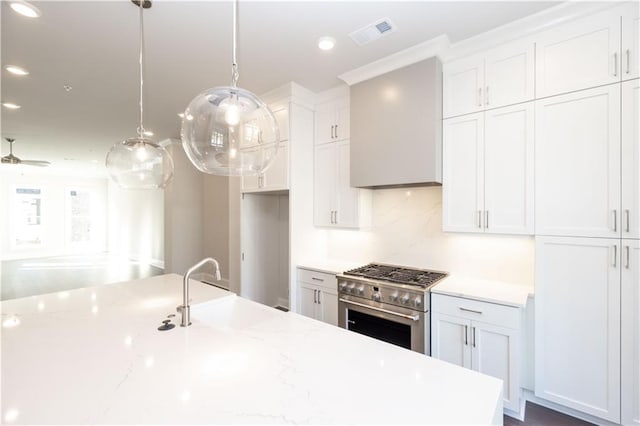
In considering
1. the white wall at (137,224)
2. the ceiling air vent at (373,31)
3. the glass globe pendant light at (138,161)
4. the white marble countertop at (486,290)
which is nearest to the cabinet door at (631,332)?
the white marble countertop at (486,290)

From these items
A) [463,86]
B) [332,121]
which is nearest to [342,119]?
[332,121]

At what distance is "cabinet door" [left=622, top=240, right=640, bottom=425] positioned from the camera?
176 cm

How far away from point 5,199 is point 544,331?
43.9ft

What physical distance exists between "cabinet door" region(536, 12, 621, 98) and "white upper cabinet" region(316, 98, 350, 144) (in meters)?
1.73

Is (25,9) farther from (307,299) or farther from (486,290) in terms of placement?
(486,290)

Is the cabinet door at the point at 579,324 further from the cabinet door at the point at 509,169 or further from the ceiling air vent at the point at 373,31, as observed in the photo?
the ceiling air vent at the point at 373,31

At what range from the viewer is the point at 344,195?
3201mm

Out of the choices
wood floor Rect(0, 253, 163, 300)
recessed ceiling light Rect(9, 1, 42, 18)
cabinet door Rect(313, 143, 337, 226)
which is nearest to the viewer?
recessed ceiling light Rect(9, 1, 42, 18)

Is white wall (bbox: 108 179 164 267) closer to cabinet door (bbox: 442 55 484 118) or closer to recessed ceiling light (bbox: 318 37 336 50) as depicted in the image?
recessed ceiling light (bbox: 318 37 336 50)

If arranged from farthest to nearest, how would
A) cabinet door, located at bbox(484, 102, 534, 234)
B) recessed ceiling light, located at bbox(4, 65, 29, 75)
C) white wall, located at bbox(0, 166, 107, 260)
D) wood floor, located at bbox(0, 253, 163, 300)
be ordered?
1. white wall, located at bbox(0, 166, 107, 260)
2. wood floor, located at bbox(0, 253, 163, 300)
3. recessed ceiling light, located at bbox(4, 65, 29, 75)
4. cabinet door, located at bbox(484, 102, 534, 234)

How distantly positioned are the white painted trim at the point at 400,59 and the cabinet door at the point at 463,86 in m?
0.19

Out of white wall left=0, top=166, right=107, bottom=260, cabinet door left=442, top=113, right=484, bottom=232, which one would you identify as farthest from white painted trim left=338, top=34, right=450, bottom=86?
white wall left=0, top=166, right=107, bottom=260

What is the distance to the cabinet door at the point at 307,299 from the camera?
3.15 meters

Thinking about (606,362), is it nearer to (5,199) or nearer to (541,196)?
(541,196)
